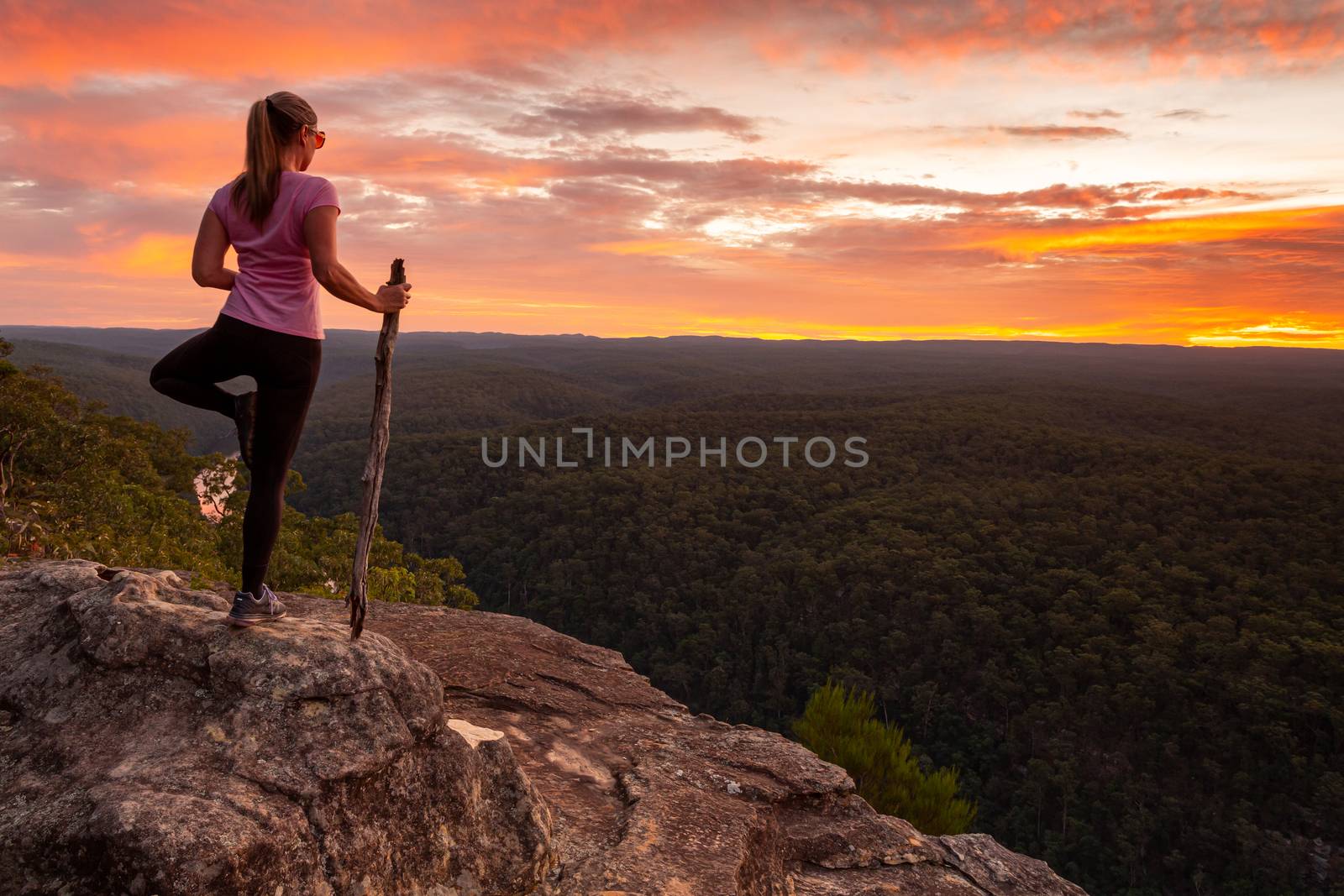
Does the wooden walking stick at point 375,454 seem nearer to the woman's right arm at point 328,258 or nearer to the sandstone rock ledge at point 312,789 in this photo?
the sandstone rock ledge at point 312,789

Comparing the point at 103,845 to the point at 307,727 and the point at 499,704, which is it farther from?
the point at 499,704

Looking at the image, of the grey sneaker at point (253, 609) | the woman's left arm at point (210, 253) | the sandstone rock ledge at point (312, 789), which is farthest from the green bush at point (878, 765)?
the woman's left arm at point (210, 253)

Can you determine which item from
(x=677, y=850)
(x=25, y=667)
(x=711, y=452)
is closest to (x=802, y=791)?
(x=677, y=850)

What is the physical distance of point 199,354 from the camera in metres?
3.95

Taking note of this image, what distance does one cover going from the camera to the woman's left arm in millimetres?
3965

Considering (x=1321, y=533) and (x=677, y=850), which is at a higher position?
(x=677, y=850)

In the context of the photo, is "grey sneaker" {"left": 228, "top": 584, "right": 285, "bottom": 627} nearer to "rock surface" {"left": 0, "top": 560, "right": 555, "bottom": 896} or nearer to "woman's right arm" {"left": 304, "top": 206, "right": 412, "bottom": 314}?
"rock surface" {"left": 0, "top": 560, "right": 555, "bottom": 896}

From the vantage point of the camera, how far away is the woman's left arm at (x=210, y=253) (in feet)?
13.0

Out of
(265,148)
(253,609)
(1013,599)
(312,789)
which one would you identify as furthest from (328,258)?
(1013,599)

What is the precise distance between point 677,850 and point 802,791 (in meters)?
1.95

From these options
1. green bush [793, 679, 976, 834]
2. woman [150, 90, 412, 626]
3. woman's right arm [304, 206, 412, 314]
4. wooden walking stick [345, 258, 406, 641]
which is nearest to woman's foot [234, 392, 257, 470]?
woman [150, 90, 412, 626]

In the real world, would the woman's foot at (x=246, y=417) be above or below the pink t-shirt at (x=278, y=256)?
below

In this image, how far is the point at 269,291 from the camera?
393cm

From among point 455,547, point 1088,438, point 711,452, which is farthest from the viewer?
point 711,452
